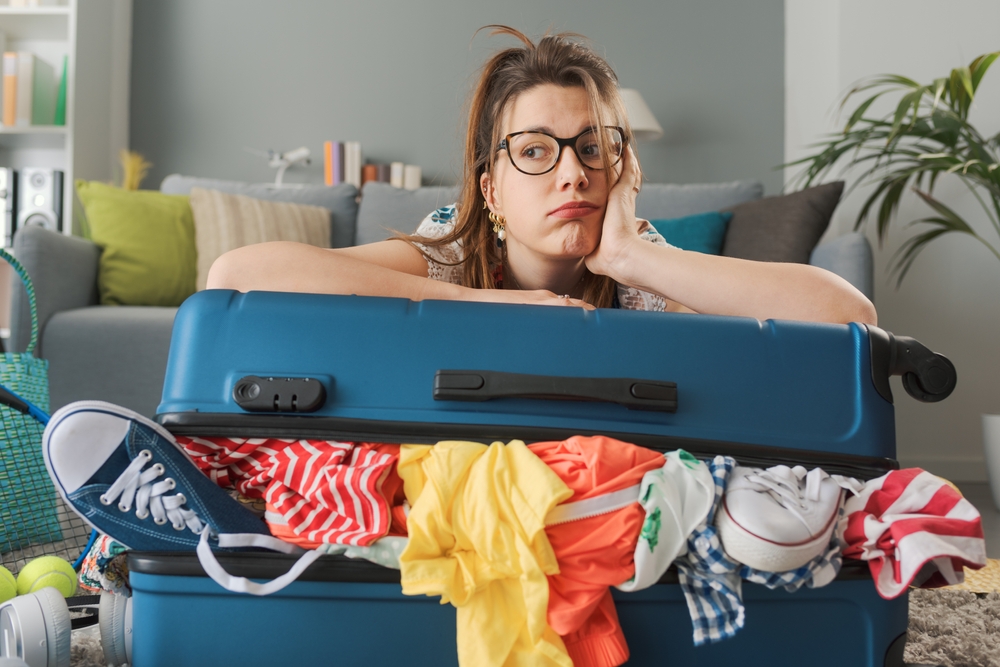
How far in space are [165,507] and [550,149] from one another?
63 cm

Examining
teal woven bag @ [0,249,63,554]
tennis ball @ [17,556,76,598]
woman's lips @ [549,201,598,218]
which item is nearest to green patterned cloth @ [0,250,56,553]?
teal woven bag @ [0,249,63,554]

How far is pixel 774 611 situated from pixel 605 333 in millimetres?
278

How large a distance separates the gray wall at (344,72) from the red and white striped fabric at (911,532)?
264 cm

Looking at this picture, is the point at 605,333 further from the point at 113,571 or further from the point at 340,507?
the point at 113,571

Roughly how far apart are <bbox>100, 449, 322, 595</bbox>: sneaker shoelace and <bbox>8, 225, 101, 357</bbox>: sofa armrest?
1633 millimetres

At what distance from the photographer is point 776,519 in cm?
56

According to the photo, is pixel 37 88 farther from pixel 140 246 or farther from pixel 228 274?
pixel 228 274

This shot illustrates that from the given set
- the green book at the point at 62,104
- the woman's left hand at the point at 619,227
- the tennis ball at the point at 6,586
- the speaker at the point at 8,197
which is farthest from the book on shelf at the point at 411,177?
the tennis ball at the point at 6,586

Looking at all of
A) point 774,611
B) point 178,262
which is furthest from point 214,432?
point 178,262

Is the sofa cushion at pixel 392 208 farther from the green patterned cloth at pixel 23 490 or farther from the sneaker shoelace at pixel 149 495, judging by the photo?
the sneaker shoelace at pixel 149 495

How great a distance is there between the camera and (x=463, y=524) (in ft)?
1.89

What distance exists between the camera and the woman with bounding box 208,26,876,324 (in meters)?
0.86

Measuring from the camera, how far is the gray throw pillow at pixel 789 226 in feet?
6.39

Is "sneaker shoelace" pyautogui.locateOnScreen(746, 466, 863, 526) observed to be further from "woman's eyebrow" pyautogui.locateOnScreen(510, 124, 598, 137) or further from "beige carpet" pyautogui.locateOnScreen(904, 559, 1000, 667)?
"woman's eyebrow" pyautogui.locateOnScreen(510, 124, 598, 137)
